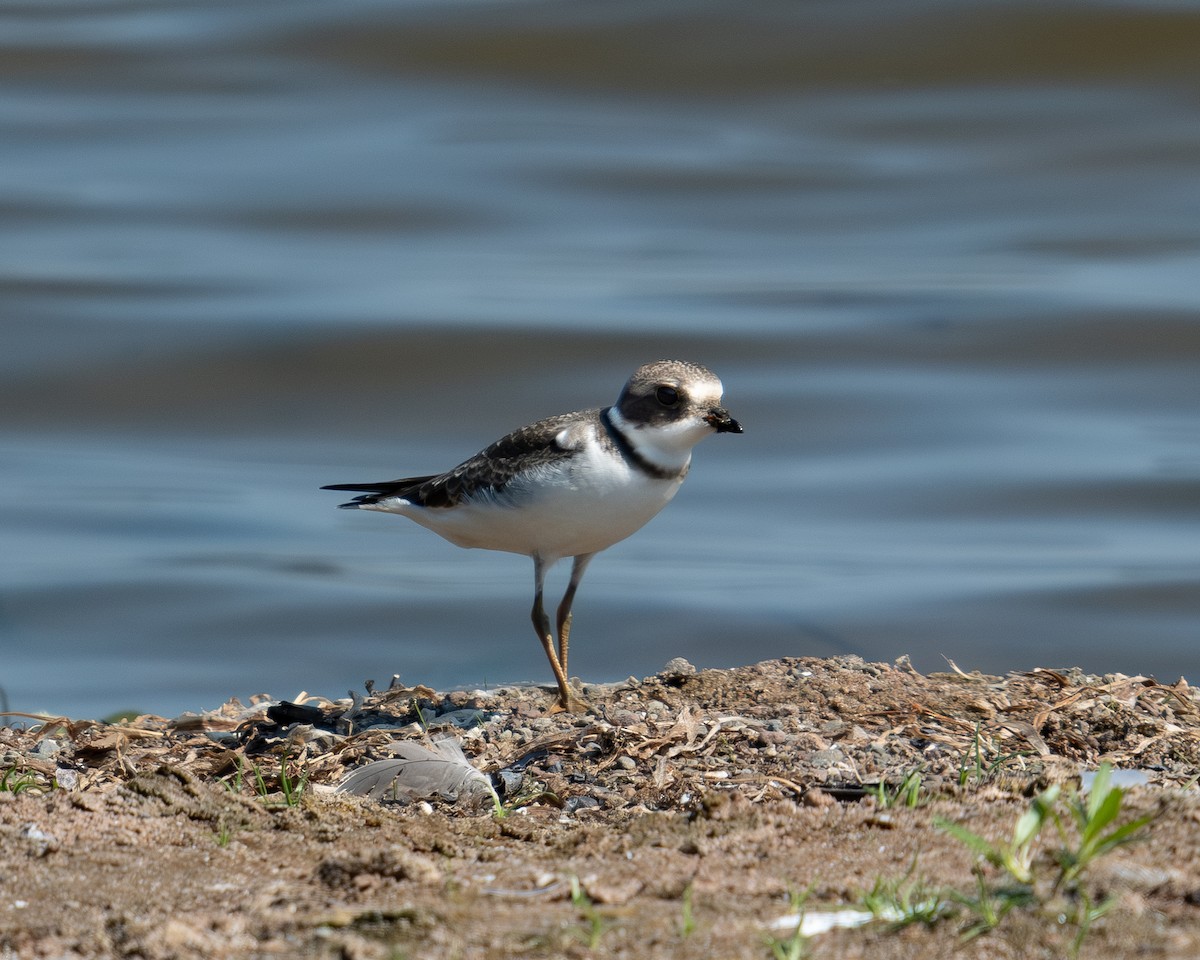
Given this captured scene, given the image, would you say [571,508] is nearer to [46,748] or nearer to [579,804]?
[579,804]

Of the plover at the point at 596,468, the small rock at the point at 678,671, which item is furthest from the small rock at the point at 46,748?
the small rock at the point at 678,671

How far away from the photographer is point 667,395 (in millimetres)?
5461

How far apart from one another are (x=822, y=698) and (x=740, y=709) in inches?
10.2

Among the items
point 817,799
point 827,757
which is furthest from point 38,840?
point 827,757

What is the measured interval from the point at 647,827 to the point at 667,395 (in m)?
2.27

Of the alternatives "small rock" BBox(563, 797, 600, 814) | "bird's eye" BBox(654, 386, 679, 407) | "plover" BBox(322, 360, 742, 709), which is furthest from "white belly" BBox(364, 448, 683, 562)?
"small rock" BBox(563, 797, 600, 814)

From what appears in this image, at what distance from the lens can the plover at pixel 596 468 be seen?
5.42m

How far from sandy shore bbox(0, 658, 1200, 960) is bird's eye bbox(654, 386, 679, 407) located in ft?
3.17

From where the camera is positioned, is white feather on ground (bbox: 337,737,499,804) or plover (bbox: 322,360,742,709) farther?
plover (bbox: 322,360,742,709)

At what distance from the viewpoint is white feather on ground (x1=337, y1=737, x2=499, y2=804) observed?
4.09m

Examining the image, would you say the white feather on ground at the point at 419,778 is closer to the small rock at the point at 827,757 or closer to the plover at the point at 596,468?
the small rock at the point at 827,757

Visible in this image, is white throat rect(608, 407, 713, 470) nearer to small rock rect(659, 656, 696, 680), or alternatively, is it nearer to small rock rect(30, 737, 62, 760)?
small rock rect(659, 656, 696, 680)

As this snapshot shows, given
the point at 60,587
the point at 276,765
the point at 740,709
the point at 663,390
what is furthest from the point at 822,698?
the point at 60,587

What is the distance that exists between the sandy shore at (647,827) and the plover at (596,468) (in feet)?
2.07
